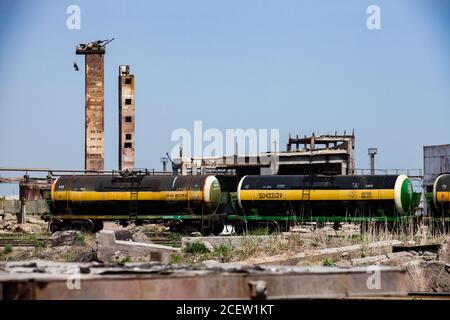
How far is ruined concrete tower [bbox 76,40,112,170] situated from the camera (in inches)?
1745

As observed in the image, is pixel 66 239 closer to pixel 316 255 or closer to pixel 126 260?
pixel 126 260

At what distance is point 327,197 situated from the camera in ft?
94.1

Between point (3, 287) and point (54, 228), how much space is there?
27.0 meters

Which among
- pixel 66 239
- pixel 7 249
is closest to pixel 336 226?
pixel 66 239

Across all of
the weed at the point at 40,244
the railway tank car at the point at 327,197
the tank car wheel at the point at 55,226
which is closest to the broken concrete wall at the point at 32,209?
the tank car wheel at the point at 55,226

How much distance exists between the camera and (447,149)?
48.7m

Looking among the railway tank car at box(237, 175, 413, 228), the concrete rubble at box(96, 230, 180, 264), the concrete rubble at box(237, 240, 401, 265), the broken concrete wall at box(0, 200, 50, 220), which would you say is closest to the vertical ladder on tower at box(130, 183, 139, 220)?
the railway tank car at box(237, 175, 413, 228)

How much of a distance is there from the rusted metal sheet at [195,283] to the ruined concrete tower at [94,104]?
129 feet

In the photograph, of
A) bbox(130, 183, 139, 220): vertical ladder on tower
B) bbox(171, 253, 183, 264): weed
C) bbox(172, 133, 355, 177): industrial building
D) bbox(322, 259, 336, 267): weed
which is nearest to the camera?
bbox(322, 259, 336, 267): weed

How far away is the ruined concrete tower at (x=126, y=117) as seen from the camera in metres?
45.7

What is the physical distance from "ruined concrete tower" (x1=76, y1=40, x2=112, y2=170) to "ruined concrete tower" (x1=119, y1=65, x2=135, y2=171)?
4.73 feet

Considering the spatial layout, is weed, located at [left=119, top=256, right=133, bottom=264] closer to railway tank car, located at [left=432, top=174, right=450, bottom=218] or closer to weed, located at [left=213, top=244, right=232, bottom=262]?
weed, located at [left=213, top=244, right=232, bottom=262]

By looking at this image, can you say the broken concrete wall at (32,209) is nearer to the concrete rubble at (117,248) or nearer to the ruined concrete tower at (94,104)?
the ruined concrete tower at (94,104)
